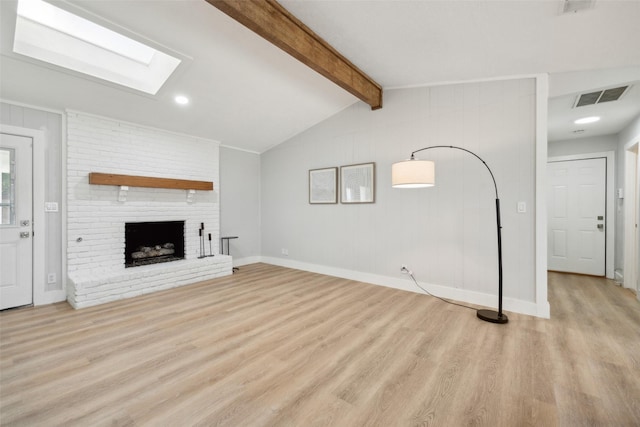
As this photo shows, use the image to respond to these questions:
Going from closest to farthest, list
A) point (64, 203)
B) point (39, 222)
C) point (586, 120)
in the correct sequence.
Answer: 1. point (39, 222)
2. point (64, 203)
3. point (586, 120)

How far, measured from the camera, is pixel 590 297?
11.8 ft

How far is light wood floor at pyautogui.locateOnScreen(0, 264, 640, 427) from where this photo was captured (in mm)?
1568

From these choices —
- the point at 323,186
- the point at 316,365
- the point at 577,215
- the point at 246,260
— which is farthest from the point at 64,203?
the point at 577,215

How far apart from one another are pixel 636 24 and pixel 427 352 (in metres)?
3.13

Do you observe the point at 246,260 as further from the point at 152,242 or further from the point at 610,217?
the point at 610,217

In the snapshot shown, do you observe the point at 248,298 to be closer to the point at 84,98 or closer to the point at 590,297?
the point at 84,98

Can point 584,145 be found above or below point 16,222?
above

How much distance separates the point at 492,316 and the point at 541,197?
1413mm

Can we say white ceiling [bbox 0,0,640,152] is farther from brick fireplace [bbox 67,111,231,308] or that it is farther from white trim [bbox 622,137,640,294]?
white trim [bbox 622,137,640,294]

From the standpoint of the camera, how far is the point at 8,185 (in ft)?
10.5

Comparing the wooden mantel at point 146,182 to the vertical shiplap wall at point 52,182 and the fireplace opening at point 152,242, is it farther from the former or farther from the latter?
the fireplace opening at point 152,242

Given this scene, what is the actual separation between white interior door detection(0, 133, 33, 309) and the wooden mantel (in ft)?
2.12

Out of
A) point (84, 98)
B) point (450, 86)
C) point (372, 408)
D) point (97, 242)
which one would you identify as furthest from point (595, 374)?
point (84, 98)

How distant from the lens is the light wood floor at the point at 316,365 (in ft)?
5.15
